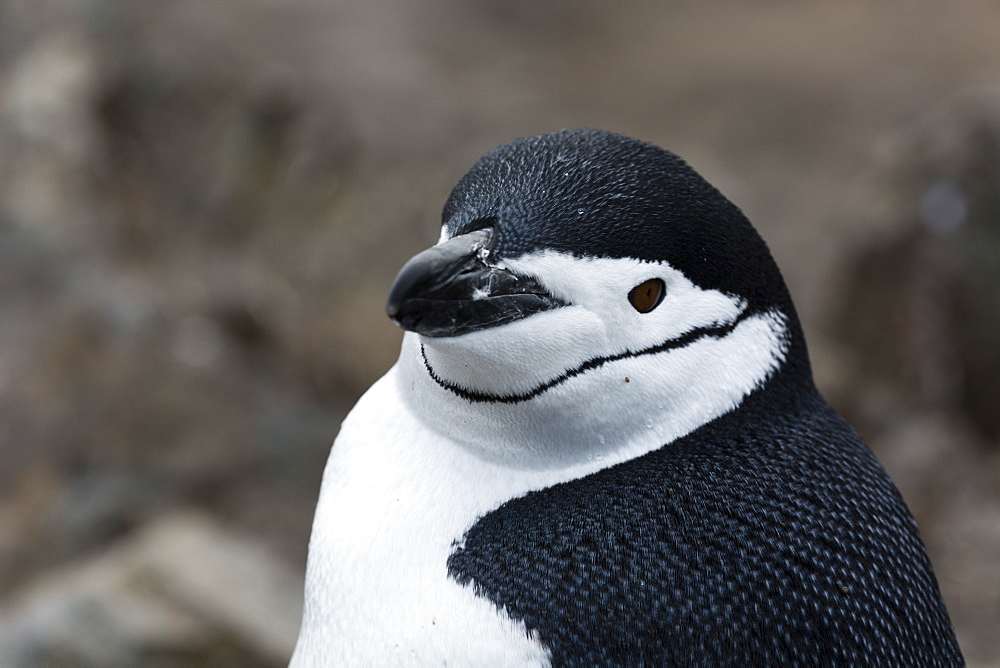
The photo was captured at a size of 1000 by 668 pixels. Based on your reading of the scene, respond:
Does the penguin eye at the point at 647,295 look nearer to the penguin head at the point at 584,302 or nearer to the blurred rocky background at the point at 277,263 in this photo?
the penguin head at the point at 584,302

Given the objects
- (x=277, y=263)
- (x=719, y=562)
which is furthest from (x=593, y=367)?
(x=277, y=263)

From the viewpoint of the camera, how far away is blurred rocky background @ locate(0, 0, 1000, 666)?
2838mm

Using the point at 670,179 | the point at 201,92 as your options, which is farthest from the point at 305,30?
the point at 670,179

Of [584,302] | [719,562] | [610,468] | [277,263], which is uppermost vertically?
[277,263]

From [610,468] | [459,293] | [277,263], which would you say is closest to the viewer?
[459,293]

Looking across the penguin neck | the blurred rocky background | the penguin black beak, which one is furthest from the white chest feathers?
the blurred rocky background

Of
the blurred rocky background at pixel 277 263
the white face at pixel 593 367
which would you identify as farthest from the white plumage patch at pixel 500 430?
the blurred rocky background at pixel 277 263

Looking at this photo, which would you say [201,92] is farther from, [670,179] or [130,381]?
[670,179]

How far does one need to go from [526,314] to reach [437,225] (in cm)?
286

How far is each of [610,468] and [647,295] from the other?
20 cm

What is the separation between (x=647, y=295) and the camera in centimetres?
99

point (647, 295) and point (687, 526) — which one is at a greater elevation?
point (647, 295)

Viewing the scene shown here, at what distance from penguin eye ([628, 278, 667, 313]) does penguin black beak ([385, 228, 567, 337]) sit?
8cm

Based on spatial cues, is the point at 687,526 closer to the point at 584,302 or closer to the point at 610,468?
the point at 610,468
